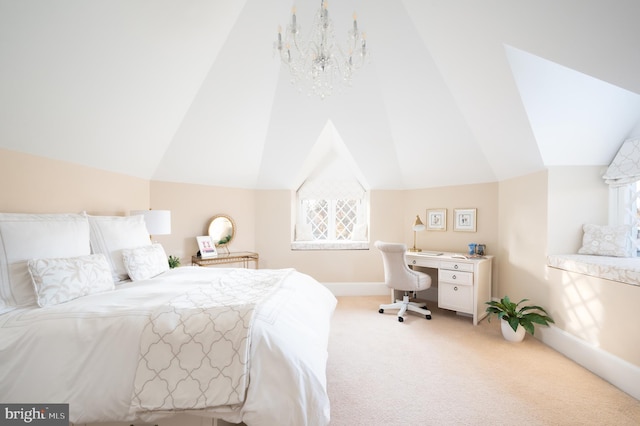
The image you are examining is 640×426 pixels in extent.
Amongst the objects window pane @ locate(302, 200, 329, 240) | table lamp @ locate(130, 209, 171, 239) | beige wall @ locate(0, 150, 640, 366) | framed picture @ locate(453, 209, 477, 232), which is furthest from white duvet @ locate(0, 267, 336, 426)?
window pane @ locate(302, 200, 329, 240)

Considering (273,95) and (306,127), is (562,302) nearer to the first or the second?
(306,127)

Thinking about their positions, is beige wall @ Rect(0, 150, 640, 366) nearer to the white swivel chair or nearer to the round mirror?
the round mirror

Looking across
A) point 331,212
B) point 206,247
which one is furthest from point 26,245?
point 331,212

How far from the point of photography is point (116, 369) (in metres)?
1.32

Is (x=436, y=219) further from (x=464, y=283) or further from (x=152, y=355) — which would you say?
(x=152, y=355)

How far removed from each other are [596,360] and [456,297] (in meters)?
1.31

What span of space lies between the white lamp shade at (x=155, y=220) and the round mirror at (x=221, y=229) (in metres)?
1.06

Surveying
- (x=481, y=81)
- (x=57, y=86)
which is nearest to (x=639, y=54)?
(x=481, y=81)

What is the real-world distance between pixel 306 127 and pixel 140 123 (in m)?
2.00

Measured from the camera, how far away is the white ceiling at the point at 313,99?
6.12 feet

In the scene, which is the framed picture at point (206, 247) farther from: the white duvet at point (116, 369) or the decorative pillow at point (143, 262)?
the white duvet at point (116, 369)

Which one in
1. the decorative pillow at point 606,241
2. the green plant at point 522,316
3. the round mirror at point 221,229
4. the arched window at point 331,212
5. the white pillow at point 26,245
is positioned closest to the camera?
the white pillow at point 26,245

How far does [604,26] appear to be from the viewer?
173 centimetres

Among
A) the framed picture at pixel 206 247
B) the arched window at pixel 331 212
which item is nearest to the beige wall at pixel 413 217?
the framed picture at pixel 206 247
